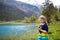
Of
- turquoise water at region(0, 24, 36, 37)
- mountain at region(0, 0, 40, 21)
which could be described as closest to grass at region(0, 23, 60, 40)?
turquoise water at region(0, 24, 36, 37)

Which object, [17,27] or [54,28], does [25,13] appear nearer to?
[17,27]

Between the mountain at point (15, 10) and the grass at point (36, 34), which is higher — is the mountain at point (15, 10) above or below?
above

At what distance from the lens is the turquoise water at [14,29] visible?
233 cm

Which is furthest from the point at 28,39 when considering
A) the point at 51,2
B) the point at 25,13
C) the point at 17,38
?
the point at 51,2

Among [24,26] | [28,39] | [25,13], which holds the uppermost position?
[25,13]

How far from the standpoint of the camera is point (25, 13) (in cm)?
235

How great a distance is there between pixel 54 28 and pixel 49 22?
9 cm

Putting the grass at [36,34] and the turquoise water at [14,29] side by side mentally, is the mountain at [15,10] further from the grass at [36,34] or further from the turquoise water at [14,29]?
the grass at [36,34]

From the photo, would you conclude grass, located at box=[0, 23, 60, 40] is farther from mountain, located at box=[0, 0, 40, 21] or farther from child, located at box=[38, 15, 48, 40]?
mountain, located at box=[0, 0, 40, 21]

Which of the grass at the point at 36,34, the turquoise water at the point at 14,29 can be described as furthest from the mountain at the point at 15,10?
the grass at the point at 36,34

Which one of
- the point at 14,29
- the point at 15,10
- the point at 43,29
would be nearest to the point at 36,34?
the point at 43,29

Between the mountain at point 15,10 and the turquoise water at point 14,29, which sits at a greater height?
the mountain at point 15,10

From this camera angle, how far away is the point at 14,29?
2.34 metres

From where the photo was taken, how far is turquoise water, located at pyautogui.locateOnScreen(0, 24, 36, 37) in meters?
2.33
